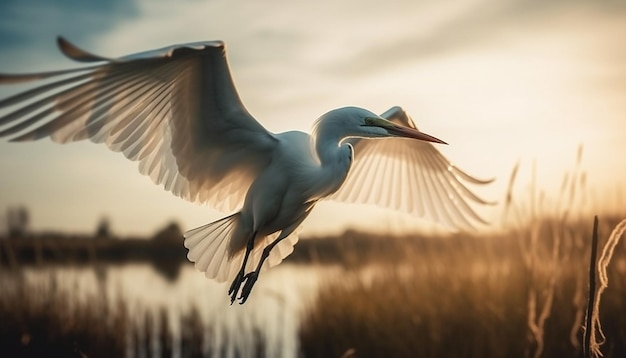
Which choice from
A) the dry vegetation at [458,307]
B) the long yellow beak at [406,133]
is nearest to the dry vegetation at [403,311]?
the dry vegetation at [458,307]

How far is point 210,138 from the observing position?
8.41ft

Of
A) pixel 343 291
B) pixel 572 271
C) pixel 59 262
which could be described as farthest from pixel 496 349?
pixel 59 262

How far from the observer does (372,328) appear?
18.1 feet

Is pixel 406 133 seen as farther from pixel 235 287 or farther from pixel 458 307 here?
pixel 458 307

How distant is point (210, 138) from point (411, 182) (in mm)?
1432

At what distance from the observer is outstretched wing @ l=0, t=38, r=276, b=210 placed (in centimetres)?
196

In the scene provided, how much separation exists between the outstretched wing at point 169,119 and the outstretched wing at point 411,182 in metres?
0.92

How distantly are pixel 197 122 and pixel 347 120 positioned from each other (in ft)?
1.92

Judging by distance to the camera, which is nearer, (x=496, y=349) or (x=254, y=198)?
(x=254, y=198)

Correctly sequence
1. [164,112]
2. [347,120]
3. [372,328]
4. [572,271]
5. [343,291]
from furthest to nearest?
1. [343,291]
2. [372,328]
3. [572,271]
4. [164,112]
5. [347,120]

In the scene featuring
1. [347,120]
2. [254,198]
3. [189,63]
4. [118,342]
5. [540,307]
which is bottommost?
[118,342]

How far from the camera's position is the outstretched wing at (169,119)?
1.96 meters

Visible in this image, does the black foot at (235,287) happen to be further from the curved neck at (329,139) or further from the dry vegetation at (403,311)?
the dry vegetation at (403,311)

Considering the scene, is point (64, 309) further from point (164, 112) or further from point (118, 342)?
point (164, 112)
